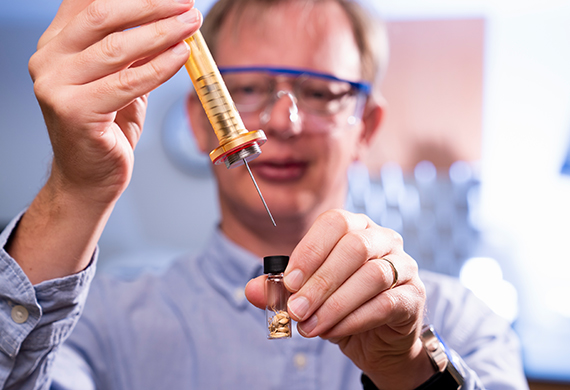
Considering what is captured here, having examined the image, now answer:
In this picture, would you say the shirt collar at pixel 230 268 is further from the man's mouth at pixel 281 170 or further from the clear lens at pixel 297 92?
the clear lens at pixel 297 92

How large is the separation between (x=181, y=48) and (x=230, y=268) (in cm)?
86

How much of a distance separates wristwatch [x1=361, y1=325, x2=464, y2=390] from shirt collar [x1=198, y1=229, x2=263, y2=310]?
2.20 feet

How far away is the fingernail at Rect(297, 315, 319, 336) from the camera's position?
1.92 ft

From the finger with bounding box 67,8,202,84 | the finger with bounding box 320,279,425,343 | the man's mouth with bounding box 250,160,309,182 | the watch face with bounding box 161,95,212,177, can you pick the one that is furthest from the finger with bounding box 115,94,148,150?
the watch face with bounding box 161,95,212,177

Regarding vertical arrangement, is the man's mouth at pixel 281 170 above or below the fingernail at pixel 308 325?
above

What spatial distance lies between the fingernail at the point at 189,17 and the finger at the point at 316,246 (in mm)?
325

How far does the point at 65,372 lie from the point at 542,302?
4.98 feet

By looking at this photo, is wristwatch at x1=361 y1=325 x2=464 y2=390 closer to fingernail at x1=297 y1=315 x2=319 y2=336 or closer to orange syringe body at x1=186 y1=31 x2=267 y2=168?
fingernail at x1=297 y1=315 x2=319 y2=336

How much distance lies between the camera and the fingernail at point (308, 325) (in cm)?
59

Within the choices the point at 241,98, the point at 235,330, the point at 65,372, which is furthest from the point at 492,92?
the point at 65,372

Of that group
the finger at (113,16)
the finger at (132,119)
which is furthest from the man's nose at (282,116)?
the finger at (113,16)

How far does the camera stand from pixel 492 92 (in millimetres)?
1611

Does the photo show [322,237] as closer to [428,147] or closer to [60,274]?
[60,274]

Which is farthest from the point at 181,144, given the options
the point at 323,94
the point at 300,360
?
the point at 300,360
